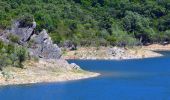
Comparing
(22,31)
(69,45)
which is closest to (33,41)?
(22,31)

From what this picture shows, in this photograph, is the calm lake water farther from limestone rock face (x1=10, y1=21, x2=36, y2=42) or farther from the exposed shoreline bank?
the exposed shoreline bank

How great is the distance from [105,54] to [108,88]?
5284 cm

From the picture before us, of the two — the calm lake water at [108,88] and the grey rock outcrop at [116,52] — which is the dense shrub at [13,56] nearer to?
the calm lake water at [108,88]

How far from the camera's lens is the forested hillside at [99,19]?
15638 centimetres

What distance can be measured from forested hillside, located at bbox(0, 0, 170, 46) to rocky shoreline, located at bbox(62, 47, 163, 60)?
5.24 metres

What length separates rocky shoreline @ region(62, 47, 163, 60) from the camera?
142750 mm

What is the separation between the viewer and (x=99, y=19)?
177875 mm

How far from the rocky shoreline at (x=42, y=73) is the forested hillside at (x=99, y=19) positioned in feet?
113

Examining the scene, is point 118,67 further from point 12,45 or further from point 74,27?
point 74,27

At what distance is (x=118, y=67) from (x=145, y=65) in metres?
8.18

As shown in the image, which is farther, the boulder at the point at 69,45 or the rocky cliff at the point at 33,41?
the boulder at the point at 69,45

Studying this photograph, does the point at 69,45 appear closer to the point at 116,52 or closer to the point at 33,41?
the point at 116,52

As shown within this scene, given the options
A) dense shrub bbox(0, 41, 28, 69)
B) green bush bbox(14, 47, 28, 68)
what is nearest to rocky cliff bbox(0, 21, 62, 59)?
dense shrub bbox(0, 41, 28, 69)

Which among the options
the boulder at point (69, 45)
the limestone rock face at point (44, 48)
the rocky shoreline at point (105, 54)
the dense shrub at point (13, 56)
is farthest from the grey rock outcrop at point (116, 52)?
the dense shrub at point (13, 56)
